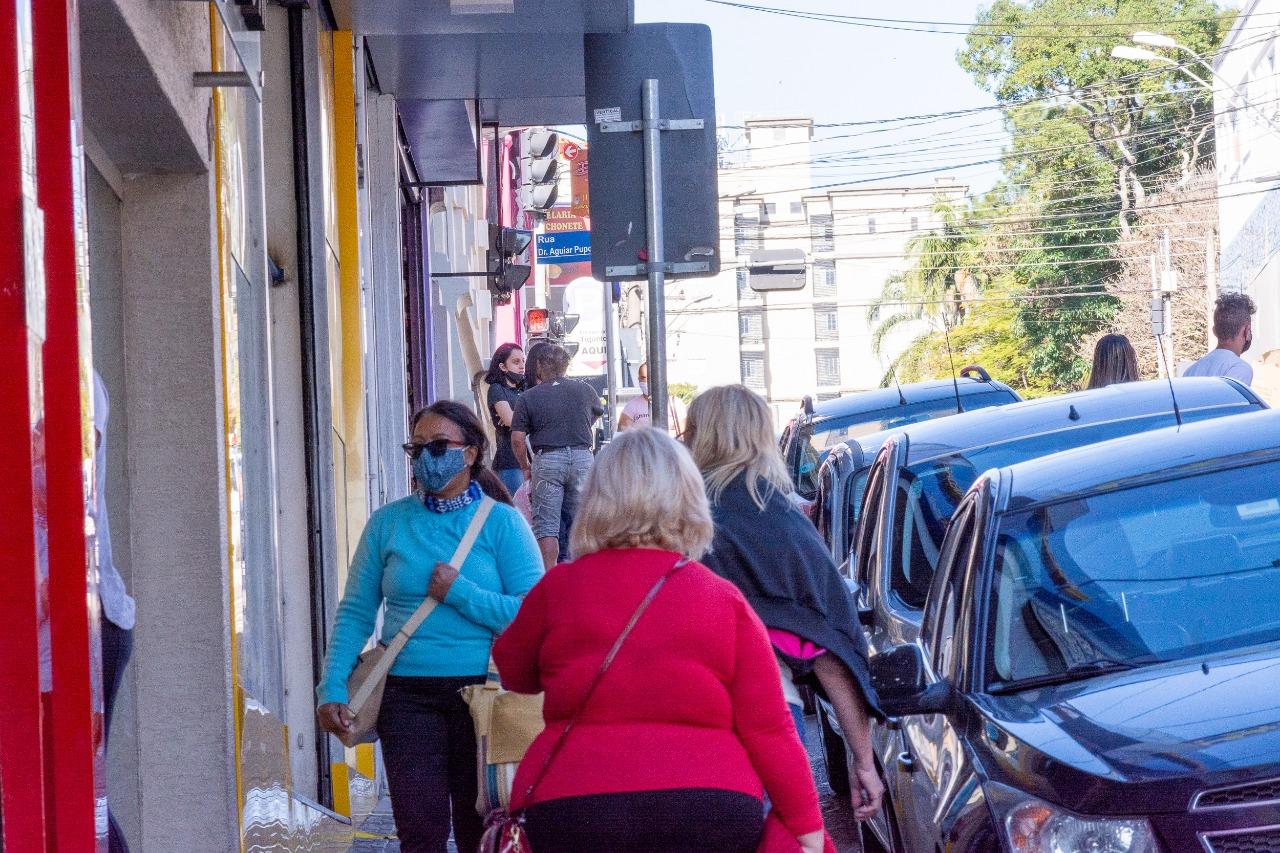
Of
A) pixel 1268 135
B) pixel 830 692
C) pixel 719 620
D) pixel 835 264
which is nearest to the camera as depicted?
pixel 719 620

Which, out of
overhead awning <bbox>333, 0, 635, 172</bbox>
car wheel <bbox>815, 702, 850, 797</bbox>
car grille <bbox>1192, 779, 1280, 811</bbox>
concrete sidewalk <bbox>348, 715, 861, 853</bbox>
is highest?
overhead awning <bbox>333, 0, 635, 172</bbox>

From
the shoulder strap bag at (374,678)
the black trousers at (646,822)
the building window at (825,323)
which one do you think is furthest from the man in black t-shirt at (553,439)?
the building window at (825,323)

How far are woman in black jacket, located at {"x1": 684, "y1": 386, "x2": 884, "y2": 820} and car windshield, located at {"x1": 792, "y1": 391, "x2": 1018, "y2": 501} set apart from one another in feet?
24.0

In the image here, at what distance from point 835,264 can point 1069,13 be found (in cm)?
4792

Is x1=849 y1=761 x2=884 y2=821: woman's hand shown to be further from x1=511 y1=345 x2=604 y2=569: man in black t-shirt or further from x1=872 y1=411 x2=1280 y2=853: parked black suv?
x1=511 y1=345 x2=604 y2=569: man in black t-shirt

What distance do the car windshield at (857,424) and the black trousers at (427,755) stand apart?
272 inches

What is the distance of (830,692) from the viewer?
16.0 feet

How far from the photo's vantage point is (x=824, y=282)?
10975 centimetres

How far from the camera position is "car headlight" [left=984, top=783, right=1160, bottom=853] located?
3715 millimetres

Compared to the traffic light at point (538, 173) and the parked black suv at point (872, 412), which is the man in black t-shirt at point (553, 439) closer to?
the parked black suv at point (872, 412)

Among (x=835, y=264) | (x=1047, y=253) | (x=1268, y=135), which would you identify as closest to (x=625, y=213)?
(x=1268, y=135)

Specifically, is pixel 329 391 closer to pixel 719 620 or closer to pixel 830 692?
pixel 830 692

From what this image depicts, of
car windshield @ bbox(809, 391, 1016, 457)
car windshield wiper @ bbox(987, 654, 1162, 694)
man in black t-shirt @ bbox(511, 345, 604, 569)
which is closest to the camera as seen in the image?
car windshield wiper @ bbox(987, 654, 1162, 694)

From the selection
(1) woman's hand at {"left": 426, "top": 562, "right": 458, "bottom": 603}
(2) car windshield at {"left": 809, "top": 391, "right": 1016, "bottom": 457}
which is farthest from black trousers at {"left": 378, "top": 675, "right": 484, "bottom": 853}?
(2) car windshield at {"left": 809, "top": 391, "right": 1016, "bottom": 457}
